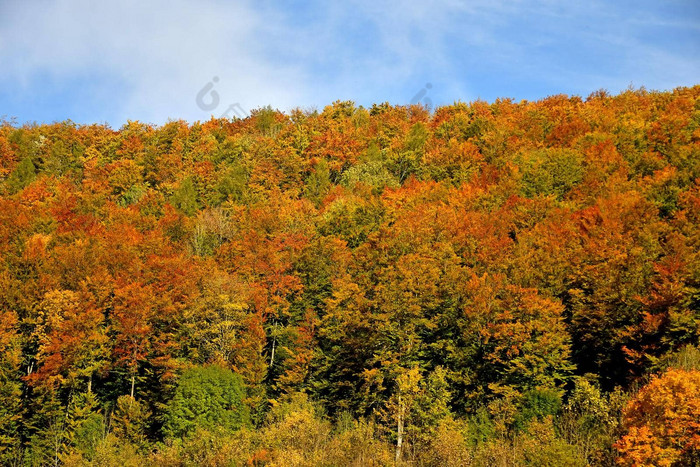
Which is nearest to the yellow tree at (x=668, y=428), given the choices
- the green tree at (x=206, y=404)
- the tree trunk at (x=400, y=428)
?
the tree trunk at (x=400, y=428)

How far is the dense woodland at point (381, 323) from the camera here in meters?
40.3

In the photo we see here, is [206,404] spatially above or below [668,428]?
below

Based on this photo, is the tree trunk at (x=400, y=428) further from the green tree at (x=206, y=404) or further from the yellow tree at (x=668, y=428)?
the green tree at (x=206, y=404)

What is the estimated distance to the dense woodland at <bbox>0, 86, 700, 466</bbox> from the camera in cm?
4034

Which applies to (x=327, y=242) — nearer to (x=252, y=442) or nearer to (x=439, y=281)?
(x=439, y=281)

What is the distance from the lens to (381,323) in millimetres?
50062

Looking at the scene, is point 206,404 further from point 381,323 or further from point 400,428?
point 400,428

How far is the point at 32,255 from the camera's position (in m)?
64.0

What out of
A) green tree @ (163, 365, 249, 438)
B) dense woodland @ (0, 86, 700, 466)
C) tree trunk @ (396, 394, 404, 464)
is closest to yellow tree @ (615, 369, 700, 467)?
dense woodland @ (0, 86, 700, 466)

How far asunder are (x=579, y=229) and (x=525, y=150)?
97.2 ft

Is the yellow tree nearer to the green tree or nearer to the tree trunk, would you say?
the tree trunk

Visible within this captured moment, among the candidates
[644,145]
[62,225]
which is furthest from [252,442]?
[644,145]

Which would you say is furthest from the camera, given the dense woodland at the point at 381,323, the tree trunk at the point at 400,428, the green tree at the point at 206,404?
the green tree at the point at 206,404

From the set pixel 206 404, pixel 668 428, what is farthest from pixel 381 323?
pixel 668 428
